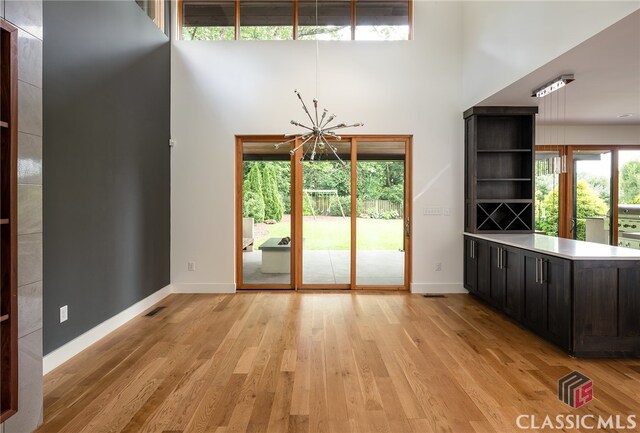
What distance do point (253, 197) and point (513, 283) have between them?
3.68 metres

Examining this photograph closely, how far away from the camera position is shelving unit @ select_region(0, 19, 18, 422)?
198 centimetres

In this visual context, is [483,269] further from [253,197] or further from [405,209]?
[253,197]

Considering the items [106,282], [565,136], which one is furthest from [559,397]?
[565,136]

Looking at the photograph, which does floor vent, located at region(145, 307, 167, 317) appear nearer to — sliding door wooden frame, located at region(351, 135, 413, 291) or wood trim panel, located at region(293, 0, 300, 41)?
sliding door wooden frame, located at region(351, 135, 413, 291)

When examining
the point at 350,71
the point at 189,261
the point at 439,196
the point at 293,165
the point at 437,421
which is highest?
the point at 350,71

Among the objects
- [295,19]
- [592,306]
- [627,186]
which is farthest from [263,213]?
[627,186]

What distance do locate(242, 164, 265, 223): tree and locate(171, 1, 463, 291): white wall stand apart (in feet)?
0.73

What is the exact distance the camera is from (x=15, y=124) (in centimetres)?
202

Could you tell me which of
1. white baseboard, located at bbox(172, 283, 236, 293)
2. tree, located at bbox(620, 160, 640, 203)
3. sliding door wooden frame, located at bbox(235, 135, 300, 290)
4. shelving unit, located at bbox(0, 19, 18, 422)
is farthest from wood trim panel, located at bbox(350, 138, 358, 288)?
tree, located at bbox(620, 160, 640, 203)

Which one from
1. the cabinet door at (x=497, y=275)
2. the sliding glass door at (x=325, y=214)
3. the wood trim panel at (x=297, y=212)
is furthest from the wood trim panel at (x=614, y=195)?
the wood trim panel at (x=297, y=212)

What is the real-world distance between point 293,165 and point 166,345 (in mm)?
3101

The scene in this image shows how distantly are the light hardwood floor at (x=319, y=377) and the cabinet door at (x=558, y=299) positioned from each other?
173mm

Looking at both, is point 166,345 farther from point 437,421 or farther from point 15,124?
point 437,421

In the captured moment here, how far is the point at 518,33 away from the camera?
12.5 ft
